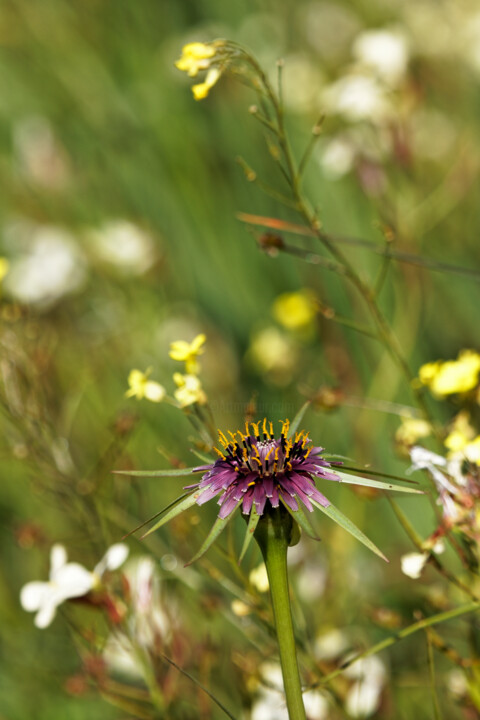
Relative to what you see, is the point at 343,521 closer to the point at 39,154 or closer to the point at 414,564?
the point at 414,564

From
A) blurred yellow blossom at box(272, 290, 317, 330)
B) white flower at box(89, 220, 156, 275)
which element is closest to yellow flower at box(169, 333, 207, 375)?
blurred yellow blossom at box(272, 290, 317, 330)

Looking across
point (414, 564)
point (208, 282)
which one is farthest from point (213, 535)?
point (208, 282)

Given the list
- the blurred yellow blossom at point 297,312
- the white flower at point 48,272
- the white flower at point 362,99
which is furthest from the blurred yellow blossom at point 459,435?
the white flower at point 48,272

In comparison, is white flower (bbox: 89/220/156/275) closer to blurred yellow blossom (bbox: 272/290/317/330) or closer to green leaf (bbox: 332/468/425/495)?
blurred yellow blossom (bbox: 272/290/317/330)

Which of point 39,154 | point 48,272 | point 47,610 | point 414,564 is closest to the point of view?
point 414,564

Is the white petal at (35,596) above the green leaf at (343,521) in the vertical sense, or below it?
above

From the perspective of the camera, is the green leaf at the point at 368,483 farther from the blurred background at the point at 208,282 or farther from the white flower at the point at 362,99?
the white flower at the point at 362,99

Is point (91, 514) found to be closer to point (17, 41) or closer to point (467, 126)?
point (467, 126)
